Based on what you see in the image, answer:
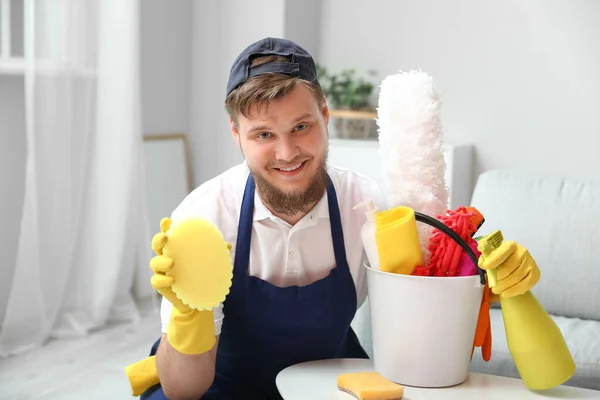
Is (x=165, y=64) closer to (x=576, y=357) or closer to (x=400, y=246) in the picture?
(x=576, y=357)

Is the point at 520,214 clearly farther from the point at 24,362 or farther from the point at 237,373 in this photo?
the point at 24,362

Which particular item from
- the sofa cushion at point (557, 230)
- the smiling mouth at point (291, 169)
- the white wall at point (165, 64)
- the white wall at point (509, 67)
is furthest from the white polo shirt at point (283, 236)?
the white wall at point (165, 64)

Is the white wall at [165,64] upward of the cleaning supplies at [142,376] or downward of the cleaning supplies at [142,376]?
upward

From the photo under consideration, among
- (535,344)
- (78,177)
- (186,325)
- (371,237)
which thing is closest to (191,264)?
(186,325)

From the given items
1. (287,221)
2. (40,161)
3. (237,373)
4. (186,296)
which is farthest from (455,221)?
(40,161)

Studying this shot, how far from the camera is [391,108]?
1.38 meters

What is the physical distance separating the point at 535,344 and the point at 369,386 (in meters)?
0.29

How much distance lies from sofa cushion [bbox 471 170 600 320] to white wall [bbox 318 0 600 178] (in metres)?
0.75

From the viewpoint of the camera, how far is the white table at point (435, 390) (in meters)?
1.25

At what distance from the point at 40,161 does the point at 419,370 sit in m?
1.98

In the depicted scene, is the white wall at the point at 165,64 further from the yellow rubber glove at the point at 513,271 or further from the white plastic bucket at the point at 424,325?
the yellow rubber glove at the point at 513,271

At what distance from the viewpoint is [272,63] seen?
1407 millimetres

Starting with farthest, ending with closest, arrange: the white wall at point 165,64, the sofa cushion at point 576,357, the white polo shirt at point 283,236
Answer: the white wall at point 165,64 < the sofa cushion at point 576,357 < the white polo shirt at point 283,236

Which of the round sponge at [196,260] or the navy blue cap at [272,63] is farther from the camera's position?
the navy blue cap at [272,63]
